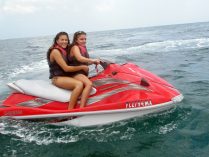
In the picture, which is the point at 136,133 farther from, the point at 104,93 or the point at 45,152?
the point at 45,152

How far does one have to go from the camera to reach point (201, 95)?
733cm

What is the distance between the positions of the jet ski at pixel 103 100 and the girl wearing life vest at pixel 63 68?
0.16 meters

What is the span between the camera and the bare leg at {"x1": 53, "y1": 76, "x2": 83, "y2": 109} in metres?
5.51

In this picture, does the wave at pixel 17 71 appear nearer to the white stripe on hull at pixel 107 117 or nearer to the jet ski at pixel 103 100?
the jet ski at pixel 103 100

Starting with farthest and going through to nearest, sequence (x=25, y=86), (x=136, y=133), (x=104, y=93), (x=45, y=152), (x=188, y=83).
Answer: (x=188, y=83)
(x=25, y=86)
(x=104, y=93)
(x=136, y=133)
(x=45, y=152)

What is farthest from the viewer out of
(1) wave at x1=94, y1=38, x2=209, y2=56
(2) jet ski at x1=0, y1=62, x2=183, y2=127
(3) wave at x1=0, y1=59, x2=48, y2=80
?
(1) wave at x1=94, y1=38, x2=209, y2=56

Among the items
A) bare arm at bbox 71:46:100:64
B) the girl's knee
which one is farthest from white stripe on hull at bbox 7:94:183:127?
bare arm at bbox 71:46:100:64

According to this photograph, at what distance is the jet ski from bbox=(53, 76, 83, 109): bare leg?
106mm

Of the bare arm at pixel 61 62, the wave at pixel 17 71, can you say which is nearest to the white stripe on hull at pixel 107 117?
the bare arm at pixel 61 62

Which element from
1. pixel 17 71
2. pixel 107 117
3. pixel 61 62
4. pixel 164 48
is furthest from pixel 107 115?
pixel 164 48

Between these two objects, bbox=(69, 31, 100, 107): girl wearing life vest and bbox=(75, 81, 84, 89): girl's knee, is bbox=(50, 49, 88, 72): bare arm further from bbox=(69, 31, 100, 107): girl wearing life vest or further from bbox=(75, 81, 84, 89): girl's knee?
bbox=(75, 81, 84, 89): girl's knee

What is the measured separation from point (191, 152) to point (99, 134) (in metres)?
1.64

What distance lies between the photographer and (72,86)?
5609 millimetres

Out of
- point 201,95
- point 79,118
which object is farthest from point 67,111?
point 201,95
